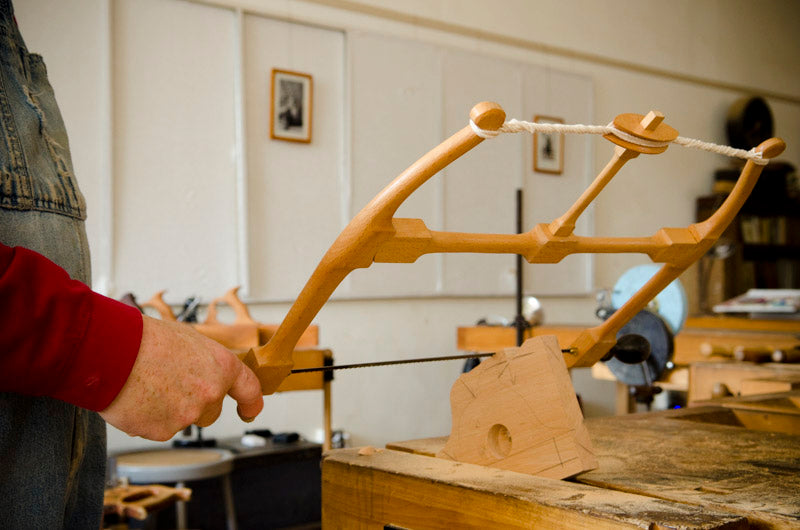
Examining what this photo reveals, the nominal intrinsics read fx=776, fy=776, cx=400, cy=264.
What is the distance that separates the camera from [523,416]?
104cm

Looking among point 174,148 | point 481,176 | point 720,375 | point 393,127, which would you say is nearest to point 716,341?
point 720,375

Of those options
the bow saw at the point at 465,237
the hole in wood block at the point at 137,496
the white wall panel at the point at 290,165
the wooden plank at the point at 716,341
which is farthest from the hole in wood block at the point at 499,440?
the white wall panel at the point at 290,165

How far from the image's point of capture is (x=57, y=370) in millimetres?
742

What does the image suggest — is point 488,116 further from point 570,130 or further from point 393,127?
point 393,127

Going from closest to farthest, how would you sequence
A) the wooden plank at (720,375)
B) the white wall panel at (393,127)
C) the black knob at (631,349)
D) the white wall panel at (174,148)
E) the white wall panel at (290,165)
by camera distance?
the black knob at (631,349) < the wooden plank at (720,375) < the white wall panel at (174,148) < the white wall panel at (290,165) < the white wall panel at (393,127)

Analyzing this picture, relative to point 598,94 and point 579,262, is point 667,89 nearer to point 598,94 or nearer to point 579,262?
point 598,94

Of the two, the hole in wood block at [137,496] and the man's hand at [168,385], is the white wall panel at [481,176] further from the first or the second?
the man's hand at [168,385]

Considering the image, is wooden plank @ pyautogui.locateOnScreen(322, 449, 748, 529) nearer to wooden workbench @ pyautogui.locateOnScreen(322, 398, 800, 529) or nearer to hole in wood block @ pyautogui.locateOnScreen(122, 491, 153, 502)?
wooden workbench @ pyautogui.locateOnScreen(322, 398, 800, 529)

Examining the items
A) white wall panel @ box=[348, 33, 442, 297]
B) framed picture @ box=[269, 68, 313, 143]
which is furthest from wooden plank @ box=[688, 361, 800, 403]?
framed picture @ box=[269, 68, 313, 143]

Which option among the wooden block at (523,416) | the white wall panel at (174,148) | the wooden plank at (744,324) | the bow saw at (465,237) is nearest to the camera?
the bow saw at (465,237)

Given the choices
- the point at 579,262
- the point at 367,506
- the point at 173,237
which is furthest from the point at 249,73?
the point at 367,506

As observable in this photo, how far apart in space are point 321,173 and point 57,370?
A: 138 inches

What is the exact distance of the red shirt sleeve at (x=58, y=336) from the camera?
2.38 feet

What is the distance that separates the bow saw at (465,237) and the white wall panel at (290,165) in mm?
2992
